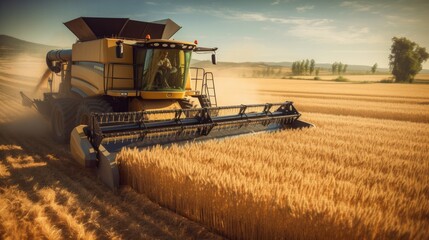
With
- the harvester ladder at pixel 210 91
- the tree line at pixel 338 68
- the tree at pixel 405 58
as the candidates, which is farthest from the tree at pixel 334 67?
the harvester ladder at pixel 210 91

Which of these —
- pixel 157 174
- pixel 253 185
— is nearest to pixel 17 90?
pixel 157 174

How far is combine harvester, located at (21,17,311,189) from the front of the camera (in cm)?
488

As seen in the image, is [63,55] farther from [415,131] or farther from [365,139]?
[415,131]

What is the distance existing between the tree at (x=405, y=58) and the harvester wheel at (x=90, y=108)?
200 feet

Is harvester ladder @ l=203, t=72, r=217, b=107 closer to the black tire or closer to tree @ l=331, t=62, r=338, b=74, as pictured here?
the black tire

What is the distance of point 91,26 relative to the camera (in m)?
6.98

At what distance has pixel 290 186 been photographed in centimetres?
298

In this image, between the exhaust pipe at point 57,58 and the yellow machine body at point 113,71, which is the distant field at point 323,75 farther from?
the yellow machine body at point 113,71

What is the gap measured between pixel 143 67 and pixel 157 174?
3268mm

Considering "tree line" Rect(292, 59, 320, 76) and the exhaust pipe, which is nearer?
the exhaust pipe

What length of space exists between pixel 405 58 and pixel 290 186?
62.9 m

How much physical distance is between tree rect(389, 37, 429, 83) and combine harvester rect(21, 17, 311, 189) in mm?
58488

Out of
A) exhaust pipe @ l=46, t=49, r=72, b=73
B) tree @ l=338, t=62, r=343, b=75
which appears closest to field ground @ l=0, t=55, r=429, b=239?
exhaust pipe @ l=46, t=49, r=72, b=73

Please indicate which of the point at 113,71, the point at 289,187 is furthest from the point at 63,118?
the point at 289,187
